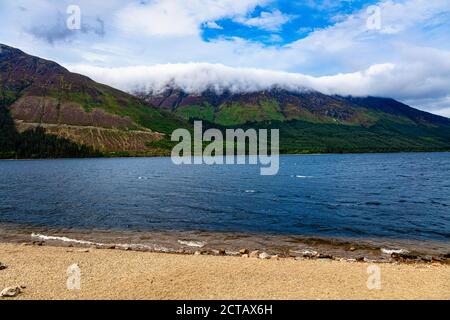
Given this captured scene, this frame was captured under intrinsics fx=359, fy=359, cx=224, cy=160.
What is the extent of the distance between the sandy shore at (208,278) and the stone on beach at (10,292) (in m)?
0.43

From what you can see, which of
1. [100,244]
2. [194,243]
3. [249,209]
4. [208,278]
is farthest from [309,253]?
[249,209]

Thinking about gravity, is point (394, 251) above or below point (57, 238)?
above

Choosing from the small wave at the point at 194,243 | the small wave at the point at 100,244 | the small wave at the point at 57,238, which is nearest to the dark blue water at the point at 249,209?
the small wave at the point at 57,238

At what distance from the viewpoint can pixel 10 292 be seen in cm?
2505

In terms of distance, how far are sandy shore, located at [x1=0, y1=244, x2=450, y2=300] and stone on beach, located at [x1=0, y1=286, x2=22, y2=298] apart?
0.43 metres

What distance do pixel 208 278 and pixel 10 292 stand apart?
14.3m

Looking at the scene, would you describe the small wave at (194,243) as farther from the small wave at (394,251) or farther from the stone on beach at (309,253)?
the small wave at (394,251)

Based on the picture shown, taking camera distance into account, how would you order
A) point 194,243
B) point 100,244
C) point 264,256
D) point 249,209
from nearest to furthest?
point 264,256
point 100,244
point 194,243
point 249,209

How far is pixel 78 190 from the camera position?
103188mm

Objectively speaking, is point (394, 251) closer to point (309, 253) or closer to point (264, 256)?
point (309, 253)

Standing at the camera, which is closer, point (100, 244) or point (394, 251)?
point (394, 251)
